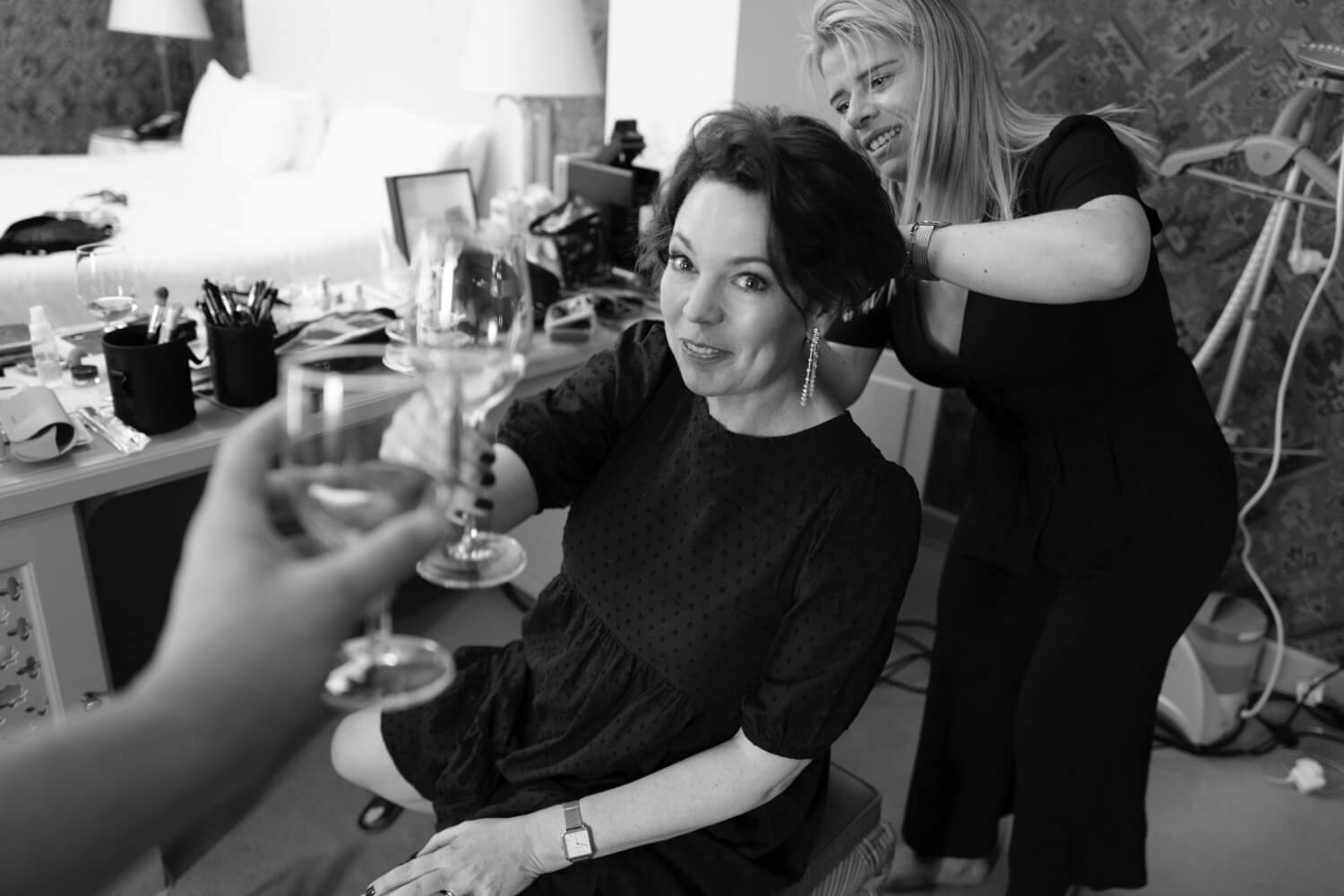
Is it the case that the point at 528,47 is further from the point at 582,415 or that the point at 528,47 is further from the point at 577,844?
the point at 577,844

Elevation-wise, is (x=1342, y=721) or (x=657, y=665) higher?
(x=657, y=665)

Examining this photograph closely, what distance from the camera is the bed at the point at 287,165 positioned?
2717mm

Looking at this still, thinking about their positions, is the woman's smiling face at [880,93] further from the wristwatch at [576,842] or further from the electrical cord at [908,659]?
the electrical cord at [908,659]

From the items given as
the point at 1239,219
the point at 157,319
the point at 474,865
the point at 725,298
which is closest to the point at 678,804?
the point at 474,865

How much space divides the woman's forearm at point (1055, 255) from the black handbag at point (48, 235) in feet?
6.58

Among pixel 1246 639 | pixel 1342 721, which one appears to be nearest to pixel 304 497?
pixel 1246 639

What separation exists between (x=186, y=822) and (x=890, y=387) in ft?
7.02

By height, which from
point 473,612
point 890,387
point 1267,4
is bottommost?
point 473,612

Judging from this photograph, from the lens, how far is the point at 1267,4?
202 cm

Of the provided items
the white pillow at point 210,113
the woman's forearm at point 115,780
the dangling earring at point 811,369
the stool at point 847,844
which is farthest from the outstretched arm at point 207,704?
the white pillow at point 210,113

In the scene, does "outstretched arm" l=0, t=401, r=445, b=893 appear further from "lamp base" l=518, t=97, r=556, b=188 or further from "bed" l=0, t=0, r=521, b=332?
"lamp base" l=518, t=97, r=556, b=188

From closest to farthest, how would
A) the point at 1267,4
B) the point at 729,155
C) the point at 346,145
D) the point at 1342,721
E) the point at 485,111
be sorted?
the point at 729,155, the point at 1267,4, the point at 1342,721, the point at 485,111, the point at 346,145

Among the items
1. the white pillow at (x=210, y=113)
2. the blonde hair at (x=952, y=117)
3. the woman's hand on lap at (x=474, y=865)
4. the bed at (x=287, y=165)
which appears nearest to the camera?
the woman's hand on lap at (x=474, y=865)

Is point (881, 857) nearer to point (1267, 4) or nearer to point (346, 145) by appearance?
point (1267, 4)
